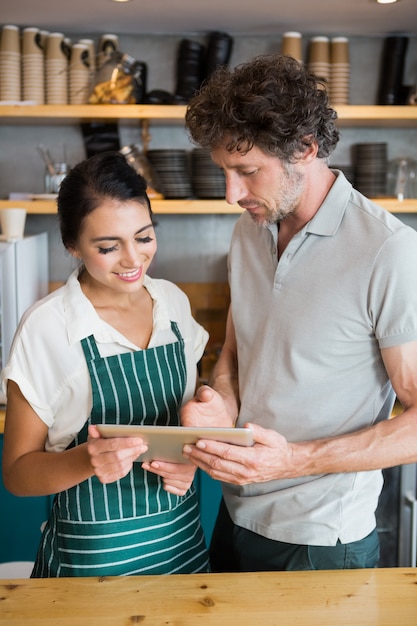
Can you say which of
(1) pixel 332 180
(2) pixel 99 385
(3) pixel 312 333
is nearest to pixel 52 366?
(2) pixel 99 385

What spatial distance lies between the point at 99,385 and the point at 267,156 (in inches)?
23.7

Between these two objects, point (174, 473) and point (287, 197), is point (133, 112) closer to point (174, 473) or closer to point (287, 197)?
point (287, 197)

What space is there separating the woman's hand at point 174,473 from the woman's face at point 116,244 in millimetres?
385

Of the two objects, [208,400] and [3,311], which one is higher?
[208,400]

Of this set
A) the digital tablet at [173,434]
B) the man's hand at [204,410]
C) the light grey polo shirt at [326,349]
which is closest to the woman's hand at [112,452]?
the digital tablet at [173,434]

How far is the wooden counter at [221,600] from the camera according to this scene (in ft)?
4.34

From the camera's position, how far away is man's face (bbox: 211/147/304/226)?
152 cm

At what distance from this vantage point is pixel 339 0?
2.84 meters

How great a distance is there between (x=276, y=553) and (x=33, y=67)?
2.33m

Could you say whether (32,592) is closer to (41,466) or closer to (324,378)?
(41,466)

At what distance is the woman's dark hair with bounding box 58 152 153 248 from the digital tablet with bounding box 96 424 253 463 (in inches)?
19.9

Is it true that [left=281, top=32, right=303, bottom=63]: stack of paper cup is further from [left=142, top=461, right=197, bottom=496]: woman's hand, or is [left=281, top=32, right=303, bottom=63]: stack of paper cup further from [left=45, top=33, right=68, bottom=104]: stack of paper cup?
[left=142, top=461, right=197, bottom=496]: woman's hand

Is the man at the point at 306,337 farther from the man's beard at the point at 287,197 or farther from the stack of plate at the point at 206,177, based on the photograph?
the stack of plate at the point at 206,177

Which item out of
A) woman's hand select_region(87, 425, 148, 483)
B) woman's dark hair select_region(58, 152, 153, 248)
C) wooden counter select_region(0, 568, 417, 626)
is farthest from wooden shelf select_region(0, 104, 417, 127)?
wooden counter select_region(0, 568, 417, 626)
